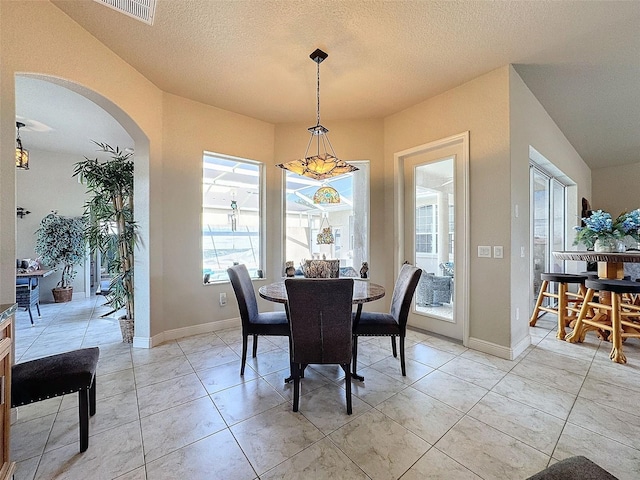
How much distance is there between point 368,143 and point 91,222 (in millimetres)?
3564

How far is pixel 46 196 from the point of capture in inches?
207

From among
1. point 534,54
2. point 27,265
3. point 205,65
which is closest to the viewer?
point 534,54

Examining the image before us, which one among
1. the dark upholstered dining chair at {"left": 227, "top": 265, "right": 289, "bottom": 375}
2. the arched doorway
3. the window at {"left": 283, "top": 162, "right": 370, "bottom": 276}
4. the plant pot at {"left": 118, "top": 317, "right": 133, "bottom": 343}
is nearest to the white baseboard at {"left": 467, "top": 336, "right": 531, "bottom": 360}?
the window at {"left": 283, "top": 162, "right": 370, "bottom": 276}

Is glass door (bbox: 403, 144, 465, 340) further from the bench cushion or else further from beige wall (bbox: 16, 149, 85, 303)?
beige wall (bbox: 16, 149, 85, 303)

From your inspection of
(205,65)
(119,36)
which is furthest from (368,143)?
(119,36)

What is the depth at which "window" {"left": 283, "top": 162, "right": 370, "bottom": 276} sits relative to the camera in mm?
3891

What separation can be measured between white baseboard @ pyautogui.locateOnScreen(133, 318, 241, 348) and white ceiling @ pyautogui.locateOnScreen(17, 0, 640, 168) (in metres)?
2.80

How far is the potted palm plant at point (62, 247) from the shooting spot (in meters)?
5.10

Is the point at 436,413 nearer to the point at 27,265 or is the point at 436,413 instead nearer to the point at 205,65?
the point at 205,65

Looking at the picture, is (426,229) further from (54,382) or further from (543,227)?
(54,382)

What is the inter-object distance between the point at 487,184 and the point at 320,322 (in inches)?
90.1

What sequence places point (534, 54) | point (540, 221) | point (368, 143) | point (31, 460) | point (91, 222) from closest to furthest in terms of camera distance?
point (31, 460) < point (534, 54) < point (91, 222) < point (368, 143) < point (540, 221)

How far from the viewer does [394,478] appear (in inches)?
51.8

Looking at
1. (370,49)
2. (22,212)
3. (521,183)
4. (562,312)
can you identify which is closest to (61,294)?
(22,212)
